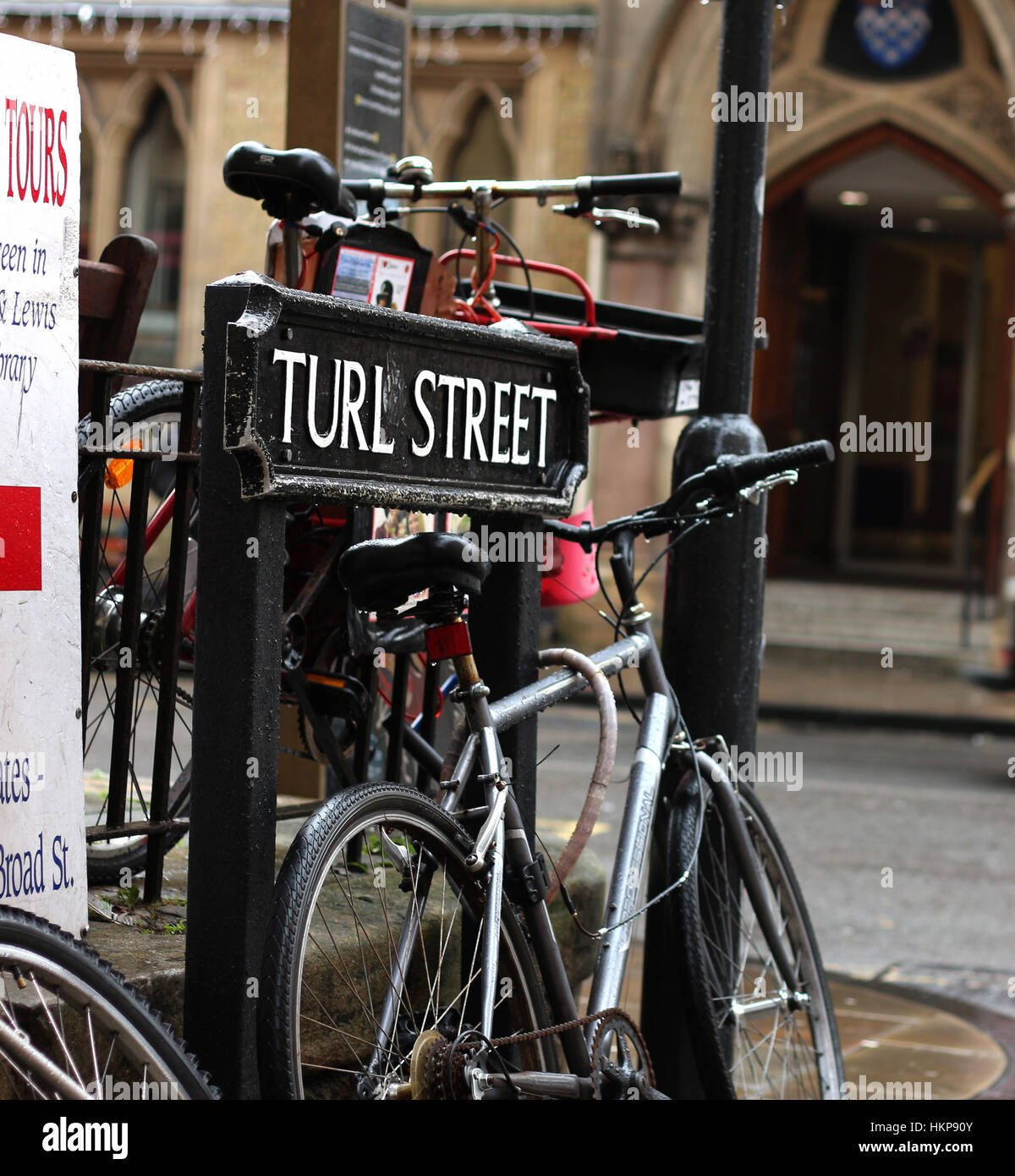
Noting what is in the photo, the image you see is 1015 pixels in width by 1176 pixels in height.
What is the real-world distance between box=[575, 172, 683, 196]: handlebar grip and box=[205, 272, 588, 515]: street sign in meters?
0.65

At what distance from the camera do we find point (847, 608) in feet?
51.7

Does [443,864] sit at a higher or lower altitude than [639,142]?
lower

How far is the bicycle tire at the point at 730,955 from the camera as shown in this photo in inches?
131

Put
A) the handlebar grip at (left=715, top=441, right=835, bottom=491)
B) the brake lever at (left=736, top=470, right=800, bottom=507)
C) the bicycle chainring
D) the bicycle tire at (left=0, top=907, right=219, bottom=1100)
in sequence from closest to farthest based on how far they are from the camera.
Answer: the bicycle tire at (left=0, top=907, right=219, bottom=1100), the bicycle chainring, the handlebar grip at (left=715, top=441, right=835, bottom=491), the brake lever at (left=736, top=470, right=800, bottom=507)

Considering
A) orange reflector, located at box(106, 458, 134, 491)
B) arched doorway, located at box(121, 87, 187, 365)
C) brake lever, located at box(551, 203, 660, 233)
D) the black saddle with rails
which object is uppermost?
arched doorway, located at box(121, 87, 187, 365)

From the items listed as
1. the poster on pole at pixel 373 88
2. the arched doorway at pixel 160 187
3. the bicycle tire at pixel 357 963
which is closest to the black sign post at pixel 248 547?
the bicycle tire at pixel 357 963

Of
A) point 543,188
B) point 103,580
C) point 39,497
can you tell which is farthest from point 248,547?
point 543,188

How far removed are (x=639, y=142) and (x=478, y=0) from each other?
2.39m

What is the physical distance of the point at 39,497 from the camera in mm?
2754

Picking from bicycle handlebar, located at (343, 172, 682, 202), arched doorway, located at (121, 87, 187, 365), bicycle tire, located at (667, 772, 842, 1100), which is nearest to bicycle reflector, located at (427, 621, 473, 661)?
bicycle tire, located at (667, 772, 842, 1100)

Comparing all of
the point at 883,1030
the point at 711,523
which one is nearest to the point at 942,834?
the point at 883,1030

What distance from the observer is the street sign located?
238 centimetres

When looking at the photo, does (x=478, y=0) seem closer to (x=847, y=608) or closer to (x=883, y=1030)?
(x=847, y=608)

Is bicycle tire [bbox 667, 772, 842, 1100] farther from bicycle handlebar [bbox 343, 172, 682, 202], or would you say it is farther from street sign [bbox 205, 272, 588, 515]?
bicycle handlebar [bbox 343, 172, 682, 202]
